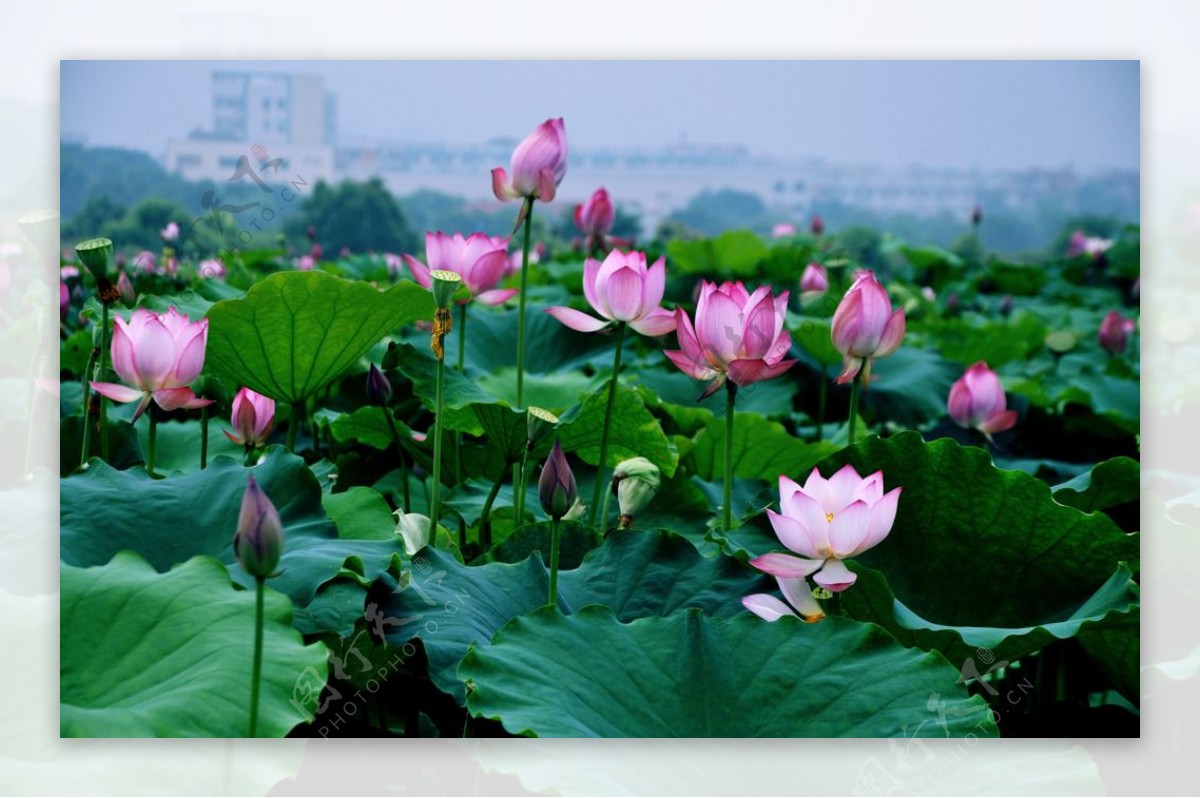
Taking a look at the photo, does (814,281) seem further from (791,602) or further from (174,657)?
(174,657)

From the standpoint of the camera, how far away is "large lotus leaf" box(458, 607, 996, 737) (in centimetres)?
124

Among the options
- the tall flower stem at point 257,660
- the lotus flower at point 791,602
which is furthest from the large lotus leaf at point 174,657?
the lotus flower at point 791,602

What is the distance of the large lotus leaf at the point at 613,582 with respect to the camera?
132 centimetres

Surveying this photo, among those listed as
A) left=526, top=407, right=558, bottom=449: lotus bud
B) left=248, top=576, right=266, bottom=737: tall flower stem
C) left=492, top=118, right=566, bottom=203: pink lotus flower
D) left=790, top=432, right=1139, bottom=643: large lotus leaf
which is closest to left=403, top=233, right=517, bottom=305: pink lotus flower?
left=492, top=118, right=566, bottom=203: pink lotus flower

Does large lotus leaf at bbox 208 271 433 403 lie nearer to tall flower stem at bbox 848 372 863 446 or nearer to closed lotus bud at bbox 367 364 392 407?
closed lotus bud at bbox 367 364 392 407

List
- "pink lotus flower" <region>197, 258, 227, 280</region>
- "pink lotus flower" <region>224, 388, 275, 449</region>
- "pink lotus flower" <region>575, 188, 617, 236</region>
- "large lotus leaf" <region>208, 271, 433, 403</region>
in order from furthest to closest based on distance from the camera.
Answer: "pink lotus flower" <region>197, 258, 227, 280</region> < "pink lotus flower" <region>575, 188, 617, 236</region> < "pink lotus flower" <region>224, 388, 275, 449</region> < "large lotus leaf" <region>208, 271, 433, 403</region>

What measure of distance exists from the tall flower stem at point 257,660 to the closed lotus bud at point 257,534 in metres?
0.02

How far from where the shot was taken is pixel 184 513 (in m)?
1.38

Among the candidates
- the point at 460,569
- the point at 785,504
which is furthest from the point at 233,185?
the point at 785,504

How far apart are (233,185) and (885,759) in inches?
63.8

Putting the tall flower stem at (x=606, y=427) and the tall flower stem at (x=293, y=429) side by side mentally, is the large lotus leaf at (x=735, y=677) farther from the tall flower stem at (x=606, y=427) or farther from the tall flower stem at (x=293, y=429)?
the tall flower stem at (x=293, y=429)

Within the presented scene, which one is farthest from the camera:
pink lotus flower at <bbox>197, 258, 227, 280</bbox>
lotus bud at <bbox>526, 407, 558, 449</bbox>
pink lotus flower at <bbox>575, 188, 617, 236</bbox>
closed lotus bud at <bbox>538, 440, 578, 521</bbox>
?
pink lotus flower at <bbox>197, 258, 227, 280</bbox>

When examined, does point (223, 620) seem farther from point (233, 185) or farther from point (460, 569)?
point (233, 185)

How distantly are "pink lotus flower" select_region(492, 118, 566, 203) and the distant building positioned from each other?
20.5 inches
